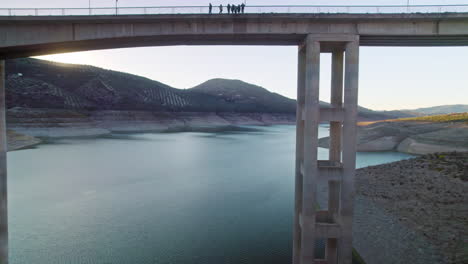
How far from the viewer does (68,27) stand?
11.4 m

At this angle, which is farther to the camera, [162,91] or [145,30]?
[162,91]

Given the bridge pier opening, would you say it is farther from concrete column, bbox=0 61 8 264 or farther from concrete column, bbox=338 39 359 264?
concrete column, bbox=0 61 8 264

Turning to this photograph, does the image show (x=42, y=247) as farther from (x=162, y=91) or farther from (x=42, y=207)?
(x=162, y=91)

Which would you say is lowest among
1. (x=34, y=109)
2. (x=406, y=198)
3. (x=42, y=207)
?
(x=42, y=207)

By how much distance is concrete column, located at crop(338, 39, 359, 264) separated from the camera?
1042cm

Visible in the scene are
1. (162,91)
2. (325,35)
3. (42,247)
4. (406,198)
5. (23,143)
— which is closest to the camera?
(325,35)

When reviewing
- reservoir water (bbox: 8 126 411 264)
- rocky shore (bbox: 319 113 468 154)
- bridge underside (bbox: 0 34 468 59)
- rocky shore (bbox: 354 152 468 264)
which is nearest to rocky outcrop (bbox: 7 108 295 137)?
reservoir water (bbox: 8 126 411 264)

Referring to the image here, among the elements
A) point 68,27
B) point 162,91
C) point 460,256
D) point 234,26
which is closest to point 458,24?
point 234,26

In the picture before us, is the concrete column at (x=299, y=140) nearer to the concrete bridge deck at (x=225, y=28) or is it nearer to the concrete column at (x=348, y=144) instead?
the concrete bridge deck at (x=225, y=28)

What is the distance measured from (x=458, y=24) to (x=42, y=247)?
21.9m

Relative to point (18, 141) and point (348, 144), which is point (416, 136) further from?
point (18, 141)

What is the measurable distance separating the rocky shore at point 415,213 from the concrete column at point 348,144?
3.03m

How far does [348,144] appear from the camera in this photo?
10.6 metres

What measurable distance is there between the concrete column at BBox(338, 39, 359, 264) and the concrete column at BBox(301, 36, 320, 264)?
1093 millimetres
